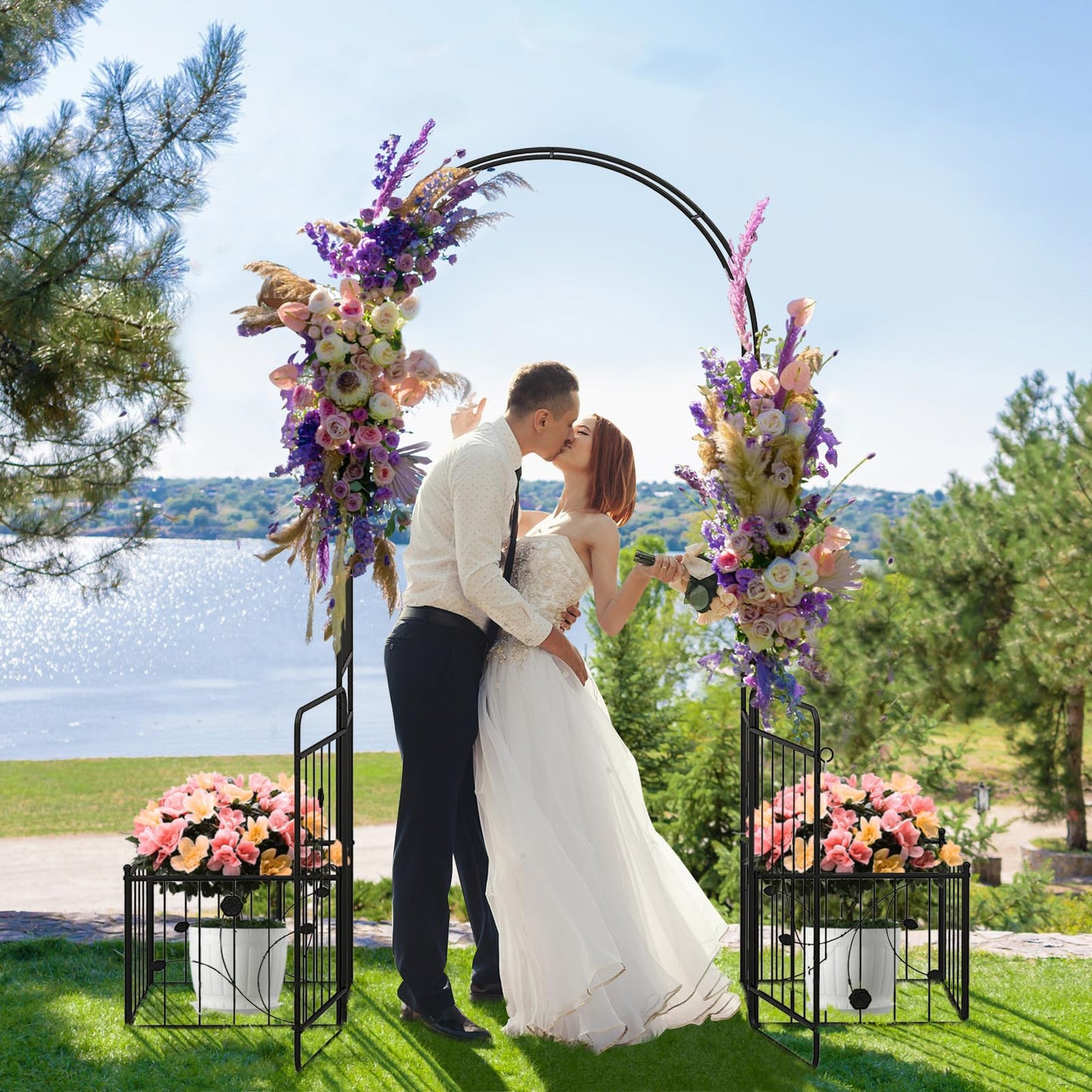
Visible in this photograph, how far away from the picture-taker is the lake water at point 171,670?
24.2 metres

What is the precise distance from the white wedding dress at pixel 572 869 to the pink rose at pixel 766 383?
33.8 inches

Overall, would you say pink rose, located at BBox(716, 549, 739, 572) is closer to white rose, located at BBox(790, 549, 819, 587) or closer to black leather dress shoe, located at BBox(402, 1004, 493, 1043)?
white rose, located at BBox(790, 549, 819, 587)

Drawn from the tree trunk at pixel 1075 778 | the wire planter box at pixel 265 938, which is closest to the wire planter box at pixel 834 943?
the wire planter box at pixel 265 938

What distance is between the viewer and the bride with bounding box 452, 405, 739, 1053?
3811 mm

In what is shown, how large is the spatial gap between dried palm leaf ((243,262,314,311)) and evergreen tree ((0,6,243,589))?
308 centimetres

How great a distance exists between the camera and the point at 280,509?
413 centimetres

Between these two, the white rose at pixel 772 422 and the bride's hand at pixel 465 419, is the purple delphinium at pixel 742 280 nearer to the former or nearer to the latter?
the white rose at pixel 772 422

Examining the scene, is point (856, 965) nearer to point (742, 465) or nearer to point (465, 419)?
point (742, 465)

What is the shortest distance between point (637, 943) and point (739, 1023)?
2.21 ft

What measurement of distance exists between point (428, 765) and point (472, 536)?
791 mm

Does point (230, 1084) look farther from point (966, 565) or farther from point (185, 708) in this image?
point (185, 708)

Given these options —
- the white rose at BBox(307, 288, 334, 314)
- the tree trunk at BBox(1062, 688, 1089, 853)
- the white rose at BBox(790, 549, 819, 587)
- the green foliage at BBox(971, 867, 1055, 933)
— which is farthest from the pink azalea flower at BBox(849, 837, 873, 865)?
the tree trunk at BBox(1062, 688, 1089, 853)

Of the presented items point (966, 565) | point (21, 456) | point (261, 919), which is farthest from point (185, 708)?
point (261, 919)

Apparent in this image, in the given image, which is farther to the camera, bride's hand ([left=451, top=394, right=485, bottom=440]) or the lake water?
the lake water
